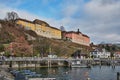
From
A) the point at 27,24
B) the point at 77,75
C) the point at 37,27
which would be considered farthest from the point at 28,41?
the point at 77,75

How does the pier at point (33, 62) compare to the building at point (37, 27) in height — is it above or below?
below

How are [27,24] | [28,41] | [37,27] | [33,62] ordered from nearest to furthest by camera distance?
[33,62] → [28,41] → [27,24] → [37,27]

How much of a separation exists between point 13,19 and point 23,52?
179ft

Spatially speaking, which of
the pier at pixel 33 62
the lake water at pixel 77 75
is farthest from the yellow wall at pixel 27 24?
the lake water at pixel 77 75

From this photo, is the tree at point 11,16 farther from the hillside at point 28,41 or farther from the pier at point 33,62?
the pier at point 33,62

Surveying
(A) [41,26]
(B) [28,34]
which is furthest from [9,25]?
(A) [41,26]

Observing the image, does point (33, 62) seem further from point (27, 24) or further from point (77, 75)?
point (27, 24)

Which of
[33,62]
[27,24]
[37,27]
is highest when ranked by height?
[27,24]

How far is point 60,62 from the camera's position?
128 meters

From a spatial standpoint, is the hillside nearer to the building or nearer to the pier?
the building

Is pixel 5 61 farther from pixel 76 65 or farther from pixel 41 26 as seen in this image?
pixel 41 26

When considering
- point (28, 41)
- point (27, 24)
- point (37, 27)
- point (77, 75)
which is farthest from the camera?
point (37, 27)

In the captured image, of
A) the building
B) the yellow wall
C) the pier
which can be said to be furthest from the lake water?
the building

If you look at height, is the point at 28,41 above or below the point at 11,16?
below
